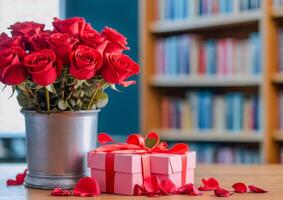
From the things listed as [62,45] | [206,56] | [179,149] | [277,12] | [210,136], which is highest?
[277,12]

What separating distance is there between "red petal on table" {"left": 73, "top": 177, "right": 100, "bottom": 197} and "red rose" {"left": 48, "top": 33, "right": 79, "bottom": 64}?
0.25 meters

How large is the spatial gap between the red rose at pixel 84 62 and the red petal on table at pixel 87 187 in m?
0.21

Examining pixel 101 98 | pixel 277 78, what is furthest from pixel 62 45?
pixel 277 78

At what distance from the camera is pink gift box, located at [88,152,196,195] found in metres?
1.19

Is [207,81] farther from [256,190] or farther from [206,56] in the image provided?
[256,190]

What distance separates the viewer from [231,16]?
3.27 meters

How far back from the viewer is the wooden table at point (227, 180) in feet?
3.89

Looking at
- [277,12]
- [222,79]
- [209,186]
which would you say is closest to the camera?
[209,186]

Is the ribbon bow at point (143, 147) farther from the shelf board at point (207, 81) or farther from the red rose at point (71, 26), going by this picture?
the shelf board at point (207, 81)

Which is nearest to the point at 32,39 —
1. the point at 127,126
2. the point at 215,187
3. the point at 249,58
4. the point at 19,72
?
the point at 19,72

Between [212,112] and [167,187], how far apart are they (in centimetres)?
228

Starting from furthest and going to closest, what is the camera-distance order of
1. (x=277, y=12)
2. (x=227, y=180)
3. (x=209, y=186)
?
(x=277, y=12)
(x=227, y=180)
(x=209, y=186)

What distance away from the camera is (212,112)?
3449 millimetres

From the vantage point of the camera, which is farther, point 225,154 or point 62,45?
point 225,154
